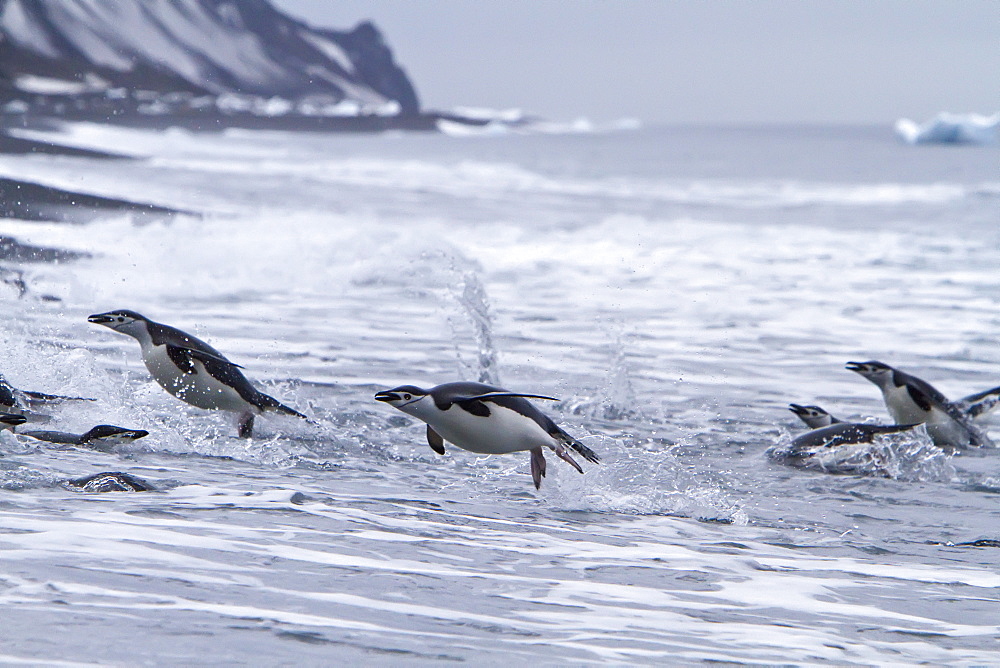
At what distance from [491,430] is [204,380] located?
1.67 m

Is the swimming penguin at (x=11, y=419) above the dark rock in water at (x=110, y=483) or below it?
above

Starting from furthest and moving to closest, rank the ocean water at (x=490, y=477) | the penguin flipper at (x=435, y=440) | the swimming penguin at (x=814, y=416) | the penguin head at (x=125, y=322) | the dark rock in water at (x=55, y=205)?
1. the dark rock in water at (x=55, y=205)
2. the swimming penguin at (x=814, y=416)
3. the penguin head at (x=125, y=322)
4. the penguin flipper at (x=435, y=440)
5. the ocean water at (x=490, y=477)

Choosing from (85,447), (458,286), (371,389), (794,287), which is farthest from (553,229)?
(85,447)

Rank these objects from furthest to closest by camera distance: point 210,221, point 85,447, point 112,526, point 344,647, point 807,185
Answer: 1. point 807,185
2. point 210,221
3. point 85,447
4. point 112,526
5. point 344,647

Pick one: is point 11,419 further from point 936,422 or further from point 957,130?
point 957,130

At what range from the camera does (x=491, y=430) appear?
4676mm

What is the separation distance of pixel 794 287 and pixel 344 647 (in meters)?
11.0

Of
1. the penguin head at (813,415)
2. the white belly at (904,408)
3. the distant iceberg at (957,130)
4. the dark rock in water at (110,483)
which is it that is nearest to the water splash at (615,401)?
the penguin head at (813,415)

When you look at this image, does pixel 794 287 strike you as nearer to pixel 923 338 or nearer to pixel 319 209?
pixel 923 338

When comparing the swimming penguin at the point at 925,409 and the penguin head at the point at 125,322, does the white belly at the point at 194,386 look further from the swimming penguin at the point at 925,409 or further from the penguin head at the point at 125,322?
the swimming penguin at the point at 925,409

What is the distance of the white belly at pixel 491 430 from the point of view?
4648mm

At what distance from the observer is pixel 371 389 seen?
22.4ft

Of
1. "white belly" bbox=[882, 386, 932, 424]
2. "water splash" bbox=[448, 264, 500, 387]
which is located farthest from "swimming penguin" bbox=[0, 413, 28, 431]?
"white belly" bbox=[882, 386, 932, 424]

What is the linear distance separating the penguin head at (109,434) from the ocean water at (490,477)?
0.27 ft
